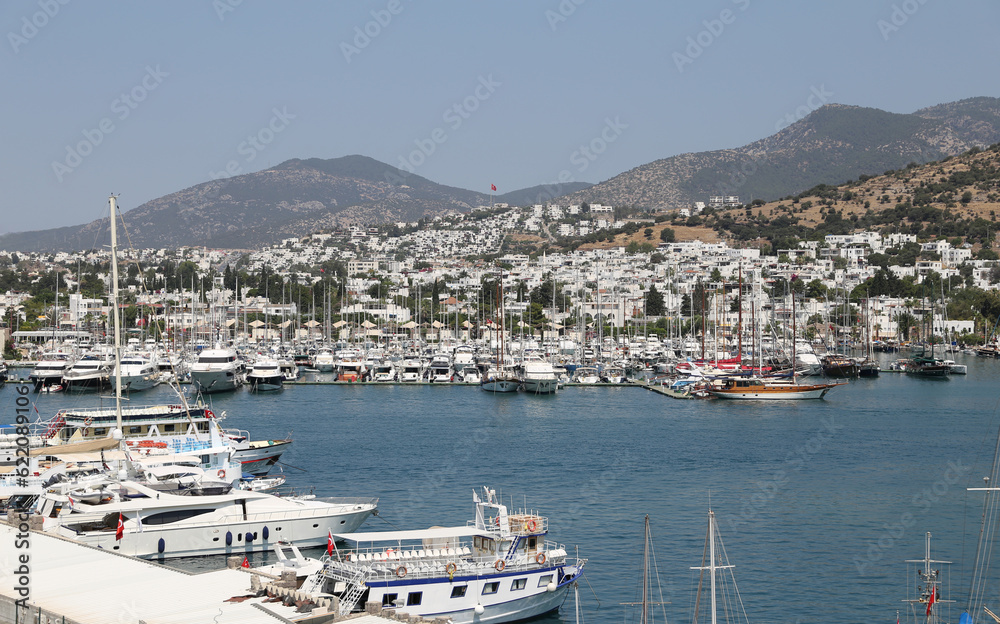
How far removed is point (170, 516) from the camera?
958 inches

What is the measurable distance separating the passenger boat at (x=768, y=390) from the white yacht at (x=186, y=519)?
41.6 metres

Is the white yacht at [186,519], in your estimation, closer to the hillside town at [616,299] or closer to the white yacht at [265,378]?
the white yacht at [265,378]

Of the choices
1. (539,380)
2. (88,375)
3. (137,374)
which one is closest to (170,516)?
(539,380)

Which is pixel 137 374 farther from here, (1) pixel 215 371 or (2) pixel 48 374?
(2) pixel 48 374

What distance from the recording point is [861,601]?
22.0 metres

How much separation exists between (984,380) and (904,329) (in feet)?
150

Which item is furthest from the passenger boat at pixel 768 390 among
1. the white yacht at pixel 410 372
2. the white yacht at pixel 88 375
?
the white yacht at pixel 88 375

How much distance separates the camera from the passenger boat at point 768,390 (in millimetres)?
62812

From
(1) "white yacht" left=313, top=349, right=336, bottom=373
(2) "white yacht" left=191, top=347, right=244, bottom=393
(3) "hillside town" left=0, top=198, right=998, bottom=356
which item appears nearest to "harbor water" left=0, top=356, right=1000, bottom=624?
(2) "white yacht" left=191, top=347, right=244, bottom=393

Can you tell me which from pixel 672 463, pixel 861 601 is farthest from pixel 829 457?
pixel 861 601

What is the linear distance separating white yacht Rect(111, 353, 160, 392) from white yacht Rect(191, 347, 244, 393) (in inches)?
160

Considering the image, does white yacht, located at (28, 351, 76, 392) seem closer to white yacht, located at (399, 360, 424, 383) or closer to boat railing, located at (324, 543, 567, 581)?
white yacht, located at (399, 360, 424, 383)

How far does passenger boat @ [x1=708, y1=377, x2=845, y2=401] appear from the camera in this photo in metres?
62.8

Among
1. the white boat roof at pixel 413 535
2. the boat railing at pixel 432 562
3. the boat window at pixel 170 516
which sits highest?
the white boat roof at pixel 413 535
